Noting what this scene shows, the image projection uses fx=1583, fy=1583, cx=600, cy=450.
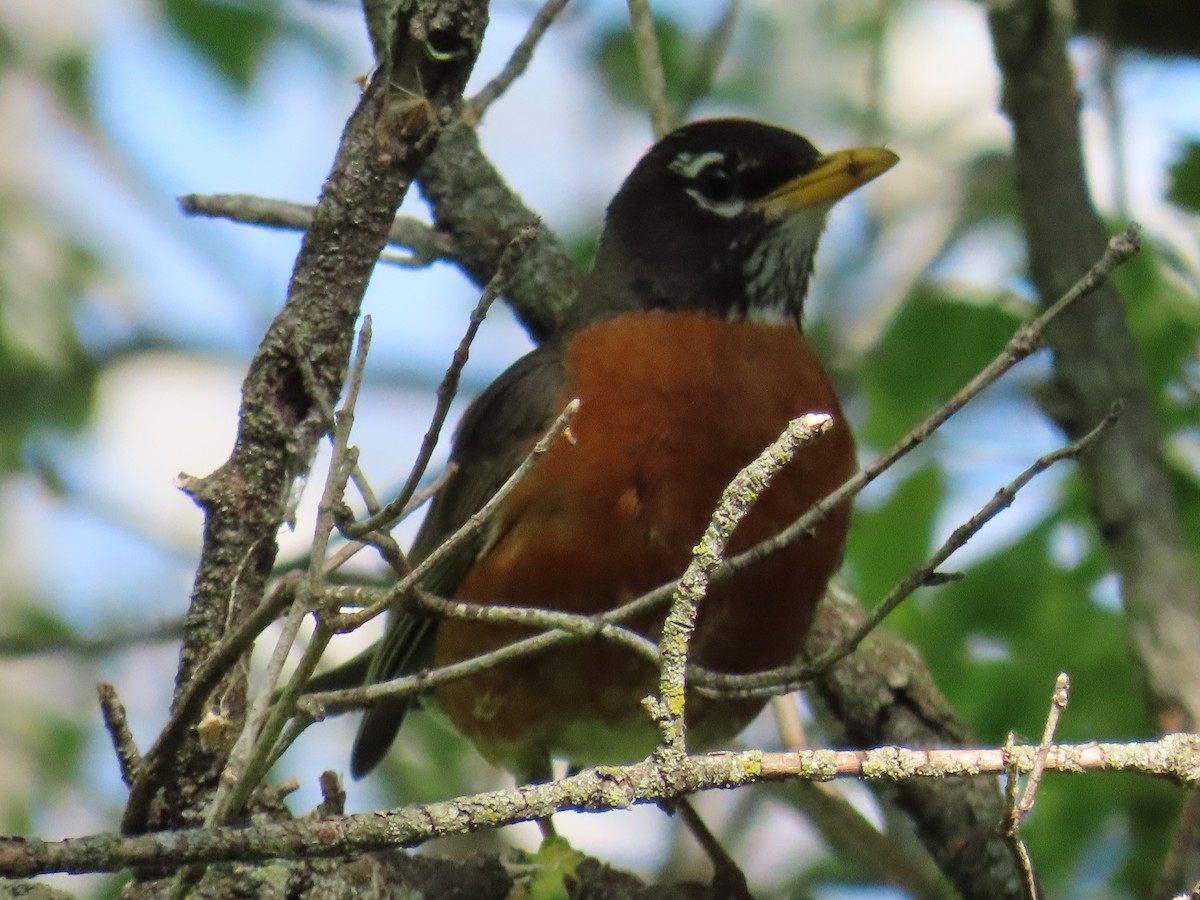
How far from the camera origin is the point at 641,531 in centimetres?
383

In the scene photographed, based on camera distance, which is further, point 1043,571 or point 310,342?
point 1043,571

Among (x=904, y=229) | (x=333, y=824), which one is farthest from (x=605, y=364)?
(x=904, y=229)

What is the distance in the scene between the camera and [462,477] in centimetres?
471

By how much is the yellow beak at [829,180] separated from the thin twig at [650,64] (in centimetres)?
51

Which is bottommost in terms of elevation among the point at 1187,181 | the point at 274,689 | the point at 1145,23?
the point at 274,689

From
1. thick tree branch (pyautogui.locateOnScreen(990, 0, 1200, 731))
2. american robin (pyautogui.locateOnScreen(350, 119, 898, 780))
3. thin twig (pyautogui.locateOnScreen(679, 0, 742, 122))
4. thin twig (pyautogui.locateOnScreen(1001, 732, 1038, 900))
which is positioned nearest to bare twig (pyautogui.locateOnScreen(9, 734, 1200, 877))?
thin twig (pyautogui.locateOnScreen(1001, 732, 1038, 900))

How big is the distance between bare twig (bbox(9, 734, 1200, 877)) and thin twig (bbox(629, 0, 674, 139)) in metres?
3.05

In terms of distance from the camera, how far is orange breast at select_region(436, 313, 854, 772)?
3.85m

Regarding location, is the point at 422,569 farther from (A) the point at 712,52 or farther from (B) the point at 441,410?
(A) the point at 712,52

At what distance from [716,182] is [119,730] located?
2787mm

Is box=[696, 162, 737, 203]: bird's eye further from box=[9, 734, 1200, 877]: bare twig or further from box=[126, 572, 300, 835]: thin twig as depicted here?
box=[9, 734, 1200, 877]: bare twig

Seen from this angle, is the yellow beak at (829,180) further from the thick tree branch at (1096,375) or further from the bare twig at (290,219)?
the bare twig at (290,219)

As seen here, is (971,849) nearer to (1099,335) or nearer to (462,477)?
(1099,335)

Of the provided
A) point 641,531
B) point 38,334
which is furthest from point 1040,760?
point 38,334
